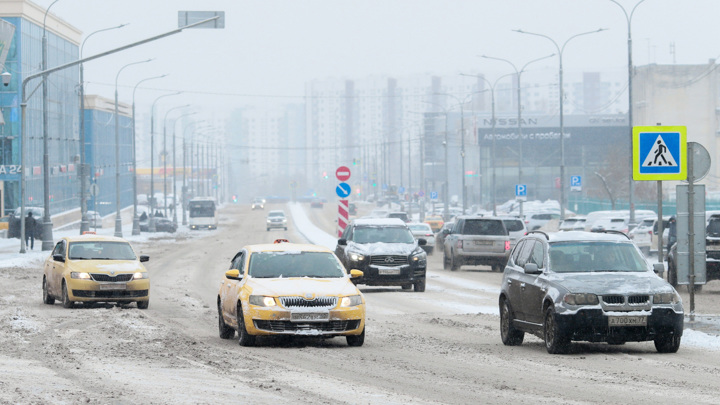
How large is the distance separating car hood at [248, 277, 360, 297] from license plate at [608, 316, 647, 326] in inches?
133

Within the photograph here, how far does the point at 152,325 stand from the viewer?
18.5 meters

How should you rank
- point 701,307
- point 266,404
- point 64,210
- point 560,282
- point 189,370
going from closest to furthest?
point 266,404 < point 189,370 < point 560,282 < point 701,307 < point 64,210

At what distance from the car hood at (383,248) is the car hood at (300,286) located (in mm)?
11605

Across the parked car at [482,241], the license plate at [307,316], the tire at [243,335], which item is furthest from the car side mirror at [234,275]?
the parked car at [482,241]

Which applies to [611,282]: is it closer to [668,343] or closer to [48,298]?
[668,343]

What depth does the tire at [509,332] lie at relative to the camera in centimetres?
1570

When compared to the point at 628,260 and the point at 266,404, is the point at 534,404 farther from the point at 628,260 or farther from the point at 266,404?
the point at 628,260

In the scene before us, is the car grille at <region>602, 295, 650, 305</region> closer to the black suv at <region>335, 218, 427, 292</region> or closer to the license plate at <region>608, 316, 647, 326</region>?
the license plate at <region>608, 316, 647, 326</region>

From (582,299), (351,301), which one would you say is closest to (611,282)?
(582,299)

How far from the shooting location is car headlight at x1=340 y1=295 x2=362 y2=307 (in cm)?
1531

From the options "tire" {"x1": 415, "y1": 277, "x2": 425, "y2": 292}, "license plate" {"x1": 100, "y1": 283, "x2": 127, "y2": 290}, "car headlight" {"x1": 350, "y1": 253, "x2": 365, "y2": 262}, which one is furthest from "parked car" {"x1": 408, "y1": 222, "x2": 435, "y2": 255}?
"license plate" {"x1": 100, "y1": 283, "x2": 127, "y2": 290}

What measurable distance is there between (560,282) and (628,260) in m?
1.18

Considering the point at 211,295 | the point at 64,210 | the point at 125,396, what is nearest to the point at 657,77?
the point at 64,210

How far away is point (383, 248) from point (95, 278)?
7.46 meters
